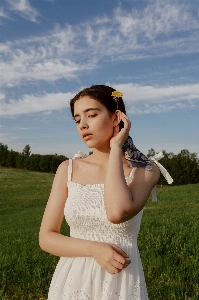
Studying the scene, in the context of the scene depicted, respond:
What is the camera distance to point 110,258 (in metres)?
2.22

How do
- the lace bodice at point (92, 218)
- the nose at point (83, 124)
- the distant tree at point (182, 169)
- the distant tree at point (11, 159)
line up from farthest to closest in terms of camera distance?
1. the distant tree at point (11, 159)
2. the distant tree at point (182, 169)
3. the nose at point (83, 124)
4. the lace bodice at point (92, 218)

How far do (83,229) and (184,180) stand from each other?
6446 cm

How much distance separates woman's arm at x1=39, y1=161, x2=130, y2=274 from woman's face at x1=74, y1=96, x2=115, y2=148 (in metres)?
0.26

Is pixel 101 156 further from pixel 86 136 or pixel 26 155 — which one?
pixel 26 155

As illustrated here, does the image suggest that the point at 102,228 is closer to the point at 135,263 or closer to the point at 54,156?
the point at 135,263

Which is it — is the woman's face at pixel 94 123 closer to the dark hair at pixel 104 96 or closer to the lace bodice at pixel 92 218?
the dark hair at pixel 104 96

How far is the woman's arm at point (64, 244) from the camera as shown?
2.23 meters

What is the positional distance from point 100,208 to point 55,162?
89.1m

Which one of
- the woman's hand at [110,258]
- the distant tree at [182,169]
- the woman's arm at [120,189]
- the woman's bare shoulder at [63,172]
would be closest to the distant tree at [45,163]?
the distant tree at [182,169]

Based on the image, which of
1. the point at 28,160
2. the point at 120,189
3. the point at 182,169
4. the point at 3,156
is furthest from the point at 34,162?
the point at 120,189

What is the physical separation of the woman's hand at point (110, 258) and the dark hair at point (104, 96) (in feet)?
2.79

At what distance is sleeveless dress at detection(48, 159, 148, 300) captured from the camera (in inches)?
94.0

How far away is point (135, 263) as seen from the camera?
8.21 ft

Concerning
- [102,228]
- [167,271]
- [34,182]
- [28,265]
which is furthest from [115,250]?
[34,182]
